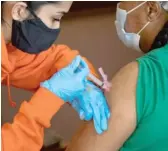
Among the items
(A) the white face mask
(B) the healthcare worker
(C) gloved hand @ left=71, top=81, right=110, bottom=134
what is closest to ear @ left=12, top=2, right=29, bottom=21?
(B) the healthcare worker

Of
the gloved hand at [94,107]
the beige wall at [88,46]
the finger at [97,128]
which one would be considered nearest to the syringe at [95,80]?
the gloved hand at [94,107]

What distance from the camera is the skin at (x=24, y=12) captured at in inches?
52.9

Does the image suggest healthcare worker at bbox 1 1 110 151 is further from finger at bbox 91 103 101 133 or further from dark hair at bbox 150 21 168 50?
dark hair at bbox 150 21 168 50

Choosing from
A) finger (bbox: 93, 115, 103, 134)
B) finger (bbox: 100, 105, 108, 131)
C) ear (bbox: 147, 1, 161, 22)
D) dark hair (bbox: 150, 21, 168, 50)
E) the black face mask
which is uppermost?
the black face mask

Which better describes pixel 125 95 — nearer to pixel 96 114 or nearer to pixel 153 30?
pixel 96 114

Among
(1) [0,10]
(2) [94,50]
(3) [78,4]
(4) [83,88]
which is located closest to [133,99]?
(4) [83,88]

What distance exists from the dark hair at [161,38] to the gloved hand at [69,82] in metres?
0.42

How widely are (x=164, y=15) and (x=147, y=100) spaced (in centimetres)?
52

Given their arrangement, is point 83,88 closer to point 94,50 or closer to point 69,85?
point 69,85

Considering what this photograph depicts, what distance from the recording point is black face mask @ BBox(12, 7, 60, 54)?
138 centimetres

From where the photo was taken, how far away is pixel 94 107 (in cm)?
149

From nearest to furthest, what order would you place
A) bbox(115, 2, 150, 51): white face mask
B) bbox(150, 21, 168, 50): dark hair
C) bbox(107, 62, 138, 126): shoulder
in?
bbox(107, 62, 138, 126): shoulder, bbox(150, 21, 168, 50): dark hair, bbox(115, 2, 150, 51): white face mask

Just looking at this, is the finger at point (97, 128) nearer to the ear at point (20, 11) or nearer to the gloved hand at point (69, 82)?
the gloved hand at point (69, 82)

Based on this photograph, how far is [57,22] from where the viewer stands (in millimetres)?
1423
